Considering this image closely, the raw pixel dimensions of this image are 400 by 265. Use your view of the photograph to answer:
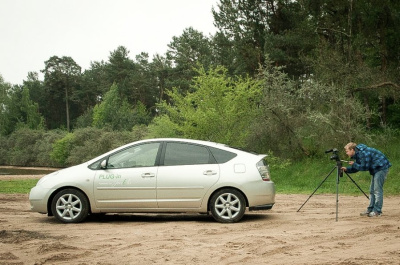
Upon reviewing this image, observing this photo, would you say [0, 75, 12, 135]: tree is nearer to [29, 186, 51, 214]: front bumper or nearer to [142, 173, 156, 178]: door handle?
[29, 186, 51, 214]: front bumper

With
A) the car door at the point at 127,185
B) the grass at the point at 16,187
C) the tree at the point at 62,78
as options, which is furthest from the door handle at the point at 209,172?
the tree at the point at 62,78

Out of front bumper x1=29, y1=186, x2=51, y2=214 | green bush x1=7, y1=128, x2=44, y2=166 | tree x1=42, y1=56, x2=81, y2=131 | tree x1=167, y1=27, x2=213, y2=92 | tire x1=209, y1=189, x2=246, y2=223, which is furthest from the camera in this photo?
tree x1=42, y1=56, x2=81, y2=131

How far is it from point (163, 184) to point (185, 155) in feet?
2.48

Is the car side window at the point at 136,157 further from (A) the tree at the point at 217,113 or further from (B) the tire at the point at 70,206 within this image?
(A) the tree at the point at 217,113

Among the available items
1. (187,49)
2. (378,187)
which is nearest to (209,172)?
(378,187)

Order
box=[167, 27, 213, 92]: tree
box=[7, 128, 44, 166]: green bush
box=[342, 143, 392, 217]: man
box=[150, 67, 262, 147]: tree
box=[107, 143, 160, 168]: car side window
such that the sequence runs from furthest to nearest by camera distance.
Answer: box=[7, 128, 44, 166]: green bush < box=[167, 27, 213, 92]: tree < box=[150, 67, 262, 147]: tree < box=[342, 143, 392, 217]: man < box=[107, 143, 160, 168]: car side window

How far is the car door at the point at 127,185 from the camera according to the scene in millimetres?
10336

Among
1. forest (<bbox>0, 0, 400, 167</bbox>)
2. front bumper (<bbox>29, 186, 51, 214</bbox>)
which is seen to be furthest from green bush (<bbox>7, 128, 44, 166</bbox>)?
front bumper (<bbox>29, 186, 51, 214</bbox>)

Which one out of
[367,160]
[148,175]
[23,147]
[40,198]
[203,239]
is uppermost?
[23,147]

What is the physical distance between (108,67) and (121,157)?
7241cm

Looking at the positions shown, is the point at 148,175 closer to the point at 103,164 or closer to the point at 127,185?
the point at 127,185

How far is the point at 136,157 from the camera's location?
10609 mm

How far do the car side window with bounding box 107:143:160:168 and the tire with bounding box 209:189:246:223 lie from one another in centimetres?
149

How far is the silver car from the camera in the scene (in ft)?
33.5
